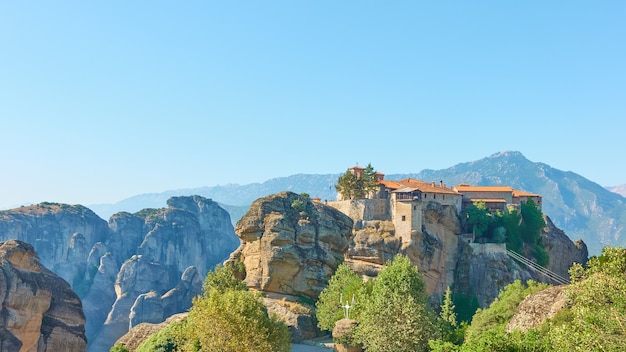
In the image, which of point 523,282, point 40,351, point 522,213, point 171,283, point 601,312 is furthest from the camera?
point 171,283

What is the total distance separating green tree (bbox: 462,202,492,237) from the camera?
96375 millimetres

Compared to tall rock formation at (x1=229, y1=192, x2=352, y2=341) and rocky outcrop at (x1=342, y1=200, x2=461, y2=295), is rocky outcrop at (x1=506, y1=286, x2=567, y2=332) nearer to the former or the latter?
tall rock formation at (x1=229, y1=192, x2=352, y2=341)

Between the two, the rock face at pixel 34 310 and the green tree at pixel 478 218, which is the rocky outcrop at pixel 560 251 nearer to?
the green tree at pixel 478 218

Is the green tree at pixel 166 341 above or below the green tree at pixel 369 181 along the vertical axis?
below

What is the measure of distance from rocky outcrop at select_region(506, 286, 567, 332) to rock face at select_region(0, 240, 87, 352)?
46.3 metres

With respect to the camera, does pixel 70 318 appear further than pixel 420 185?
No

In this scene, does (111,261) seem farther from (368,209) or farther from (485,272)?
(485,272)

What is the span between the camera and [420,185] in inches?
4040

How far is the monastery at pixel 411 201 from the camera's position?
302 ft

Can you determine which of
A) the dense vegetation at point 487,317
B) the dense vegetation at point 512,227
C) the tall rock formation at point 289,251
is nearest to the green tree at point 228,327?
the dense vegetation at point 487,317

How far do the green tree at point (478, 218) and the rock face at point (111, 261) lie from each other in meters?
79.6

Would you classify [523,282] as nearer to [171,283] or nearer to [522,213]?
[522,213]

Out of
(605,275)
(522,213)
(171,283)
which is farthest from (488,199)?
(171,283)

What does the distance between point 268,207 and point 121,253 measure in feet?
419
